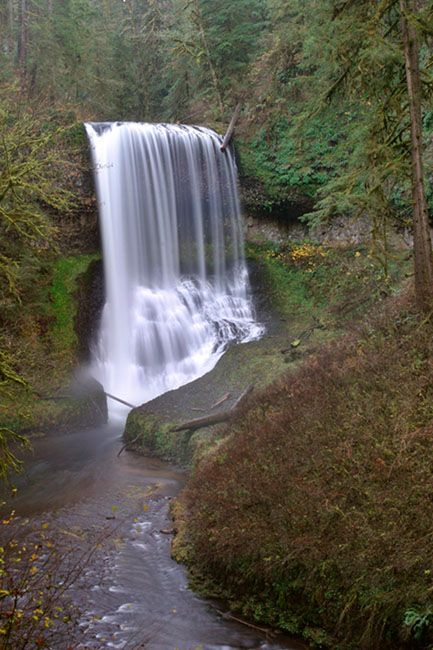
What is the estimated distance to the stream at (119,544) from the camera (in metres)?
5.92

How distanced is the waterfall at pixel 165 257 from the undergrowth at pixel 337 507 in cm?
881

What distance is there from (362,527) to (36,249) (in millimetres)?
13259

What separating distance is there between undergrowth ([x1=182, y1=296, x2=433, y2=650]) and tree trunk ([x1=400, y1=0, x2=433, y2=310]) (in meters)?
0.58

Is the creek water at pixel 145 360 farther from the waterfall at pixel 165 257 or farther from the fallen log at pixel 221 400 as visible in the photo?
the fallen log at pixel 221 400

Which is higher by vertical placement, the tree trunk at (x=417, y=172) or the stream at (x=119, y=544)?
the tree trunk at (x=417, y=172)

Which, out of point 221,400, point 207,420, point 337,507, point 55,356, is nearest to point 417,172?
point 337,507

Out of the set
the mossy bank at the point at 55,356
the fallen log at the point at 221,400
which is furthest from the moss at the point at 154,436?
the mossy bank at the point at 55,356

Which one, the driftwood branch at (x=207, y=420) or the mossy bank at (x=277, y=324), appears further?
the mossy bank at (x=277, y=324)

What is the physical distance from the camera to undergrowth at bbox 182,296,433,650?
5324 mm

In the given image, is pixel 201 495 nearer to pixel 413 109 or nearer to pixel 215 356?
pixel 413 109

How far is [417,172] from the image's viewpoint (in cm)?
845

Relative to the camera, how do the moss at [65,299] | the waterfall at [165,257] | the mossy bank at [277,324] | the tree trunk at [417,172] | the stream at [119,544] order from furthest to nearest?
the waterfall at [165,257] → the moss at [65,299] → the mossy bank at [277,324] → the tree trunk at [417,172] → the stream at [119,544]

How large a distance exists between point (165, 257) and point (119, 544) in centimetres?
1332

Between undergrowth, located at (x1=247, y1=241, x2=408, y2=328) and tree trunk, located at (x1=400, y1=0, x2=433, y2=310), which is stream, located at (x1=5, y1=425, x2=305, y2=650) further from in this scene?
undergrowth, located at (x1=247, y1=241, x2=408, y2=328)
